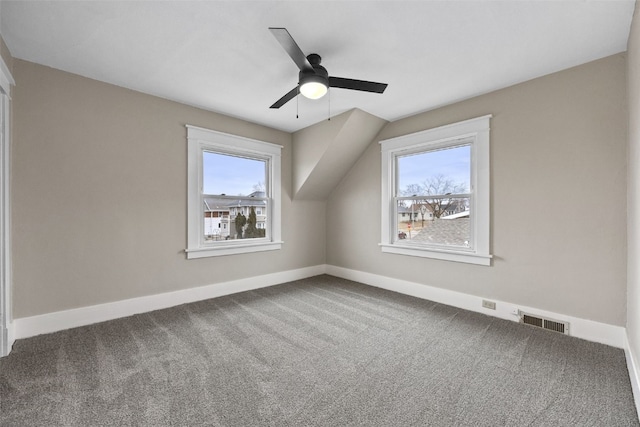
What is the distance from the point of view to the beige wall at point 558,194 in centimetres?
238

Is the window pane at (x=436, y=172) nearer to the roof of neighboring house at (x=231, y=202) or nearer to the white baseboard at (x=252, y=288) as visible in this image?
the white baseboard at (x=252, y=288)

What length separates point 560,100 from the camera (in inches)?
104

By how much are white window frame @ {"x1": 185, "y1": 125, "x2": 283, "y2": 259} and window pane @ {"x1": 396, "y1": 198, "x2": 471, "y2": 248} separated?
195 centimetres

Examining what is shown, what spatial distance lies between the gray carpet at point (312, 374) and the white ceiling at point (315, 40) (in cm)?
252

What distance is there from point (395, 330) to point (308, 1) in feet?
9.30

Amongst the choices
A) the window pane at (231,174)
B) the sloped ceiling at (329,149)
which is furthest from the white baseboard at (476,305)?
the window pane at (231,174)

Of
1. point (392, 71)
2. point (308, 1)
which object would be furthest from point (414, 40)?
point (308, 1)

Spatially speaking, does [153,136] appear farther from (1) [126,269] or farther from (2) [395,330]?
(2) [395,330]

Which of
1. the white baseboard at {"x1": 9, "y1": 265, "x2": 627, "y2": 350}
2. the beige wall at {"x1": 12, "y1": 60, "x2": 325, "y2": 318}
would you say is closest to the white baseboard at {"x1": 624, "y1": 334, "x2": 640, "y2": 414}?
the white baseboard at {"x1": 9, "y1": 265, "x2": 627, "y2": 350}

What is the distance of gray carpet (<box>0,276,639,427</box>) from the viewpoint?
62.6 inches

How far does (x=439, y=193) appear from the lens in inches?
143

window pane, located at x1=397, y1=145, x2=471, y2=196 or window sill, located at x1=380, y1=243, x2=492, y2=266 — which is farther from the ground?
window pane, located at x1=397, y1=145, x2=471, y2=196

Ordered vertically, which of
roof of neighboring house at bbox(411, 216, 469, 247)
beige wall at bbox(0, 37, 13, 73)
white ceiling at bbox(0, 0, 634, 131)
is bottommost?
roof of neighboring house at bbox(411, 216, 469, 247)

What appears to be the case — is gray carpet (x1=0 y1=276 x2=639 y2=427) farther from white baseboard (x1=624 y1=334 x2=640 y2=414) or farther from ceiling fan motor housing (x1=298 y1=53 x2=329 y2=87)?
ceiling fan motor housing (x1=298 y1=53 x2=329 y2=87)
